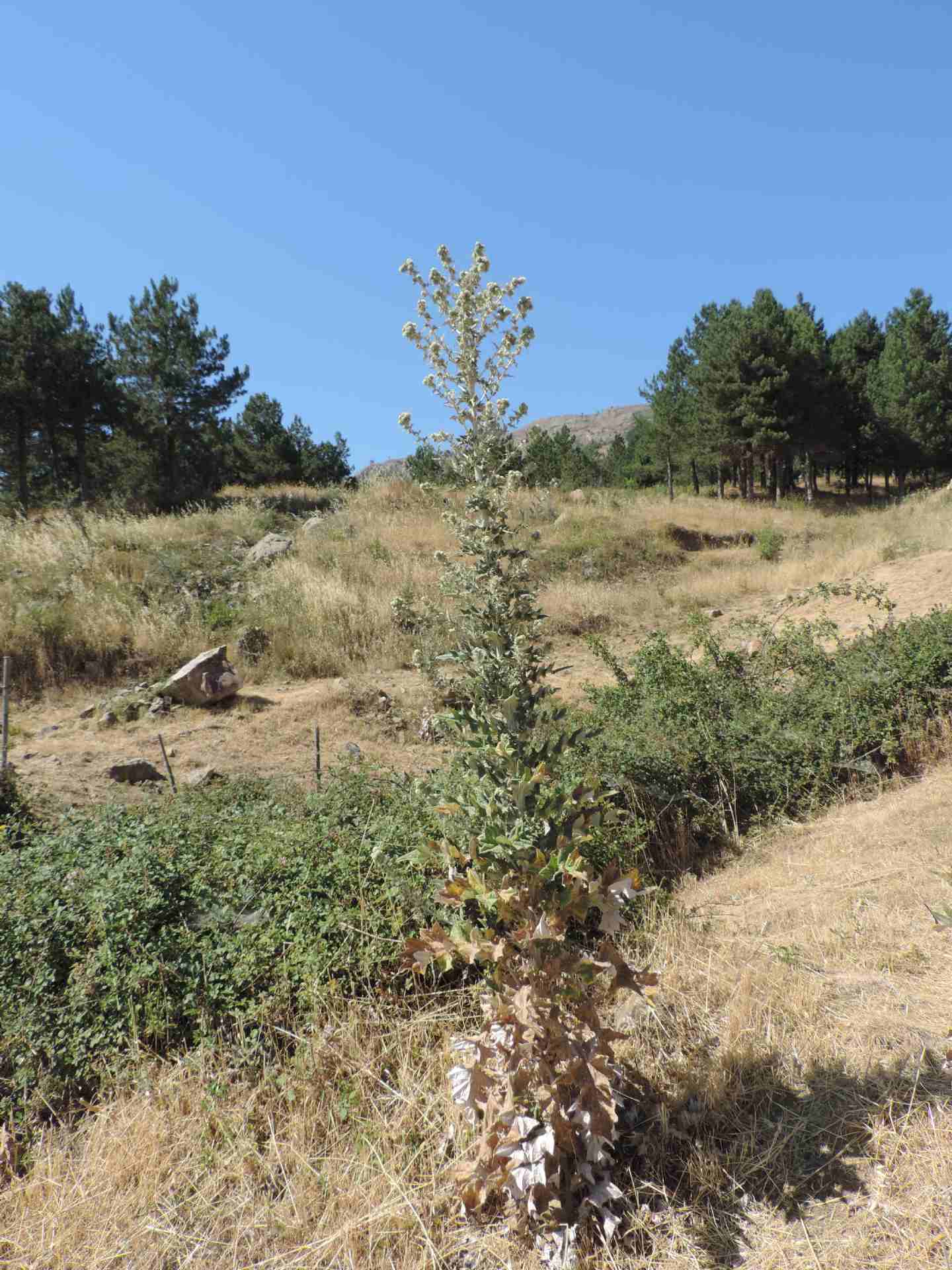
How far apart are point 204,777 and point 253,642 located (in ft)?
14.5

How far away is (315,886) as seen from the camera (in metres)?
3.26

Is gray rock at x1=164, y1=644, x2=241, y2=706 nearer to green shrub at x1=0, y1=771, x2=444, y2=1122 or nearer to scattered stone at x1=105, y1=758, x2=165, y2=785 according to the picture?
scattered stone at x1=105, y1=758, x2=165, y2=785

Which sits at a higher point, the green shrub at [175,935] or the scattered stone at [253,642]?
the scattered stone at [253,642]

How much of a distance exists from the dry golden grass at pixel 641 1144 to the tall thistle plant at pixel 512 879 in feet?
0.97

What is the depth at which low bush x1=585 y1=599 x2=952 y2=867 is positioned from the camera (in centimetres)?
476

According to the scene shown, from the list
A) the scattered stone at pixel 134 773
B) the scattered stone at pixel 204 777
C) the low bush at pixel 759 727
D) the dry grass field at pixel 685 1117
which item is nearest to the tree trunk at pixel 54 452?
the scattered stone at pixel 134 773

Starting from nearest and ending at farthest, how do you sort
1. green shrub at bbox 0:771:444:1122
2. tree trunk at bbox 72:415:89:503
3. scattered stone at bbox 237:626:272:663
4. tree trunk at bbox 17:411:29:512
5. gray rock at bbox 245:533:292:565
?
green shrub at bbox 0:771:444:1122, scattered stone at bbox 237:626:272:663, gray rock at bbox 245:533:292:565, tree trunk at bbox 17:411:29:512, tree trunk at bbox 72:415:89:503

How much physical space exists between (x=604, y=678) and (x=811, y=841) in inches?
178

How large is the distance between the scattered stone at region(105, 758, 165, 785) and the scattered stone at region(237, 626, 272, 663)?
377 centimetres

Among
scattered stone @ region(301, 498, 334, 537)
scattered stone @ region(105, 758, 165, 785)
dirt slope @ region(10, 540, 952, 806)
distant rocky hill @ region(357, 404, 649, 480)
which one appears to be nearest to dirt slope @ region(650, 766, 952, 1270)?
dirt slope @ region(10, 540, 952, 806)

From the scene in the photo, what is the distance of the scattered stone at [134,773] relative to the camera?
5859mm

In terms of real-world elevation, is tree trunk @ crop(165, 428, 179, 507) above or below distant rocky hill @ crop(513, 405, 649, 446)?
below

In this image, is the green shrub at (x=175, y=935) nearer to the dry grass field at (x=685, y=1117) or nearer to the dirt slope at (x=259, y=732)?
the dry grass field at (x=685, y=1117)

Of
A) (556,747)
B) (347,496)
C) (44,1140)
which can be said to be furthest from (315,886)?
(347,496)
